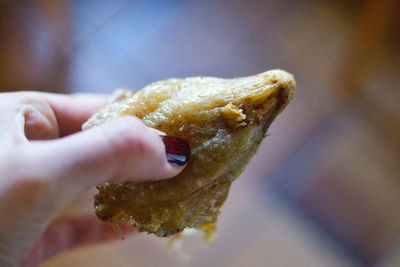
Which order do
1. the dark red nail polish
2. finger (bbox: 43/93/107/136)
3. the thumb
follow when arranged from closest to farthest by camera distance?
the thumb < the dark red nail polish < finger (bbox: 43/93/107/136)

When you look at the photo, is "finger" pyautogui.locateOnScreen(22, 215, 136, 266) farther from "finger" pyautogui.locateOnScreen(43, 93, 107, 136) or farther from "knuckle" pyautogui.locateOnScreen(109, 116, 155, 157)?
"knuckle" pyautogui.locateOnScreen(109, 116, 155, 157)

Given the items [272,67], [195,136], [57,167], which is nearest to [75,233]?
[195,136]

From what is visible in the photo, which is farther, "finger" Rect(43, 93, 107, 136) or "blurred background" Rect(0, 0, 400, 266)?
"blurred background" Rect(0, 0, 400, 266)

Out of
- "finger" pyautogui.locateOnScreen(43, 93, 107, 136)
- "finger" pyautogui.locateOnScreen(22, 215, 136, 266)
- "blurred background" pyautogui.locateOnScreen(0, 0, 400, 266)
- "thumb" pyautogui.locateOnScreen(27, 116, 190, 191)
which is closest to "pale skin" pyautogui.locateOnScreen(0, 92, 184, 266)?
"thumb" pyautogui.locateOnScreen(27, 116, 190, 191)

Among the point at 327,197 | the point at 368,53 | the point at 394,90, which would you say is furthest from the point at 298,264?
the point at 368,53

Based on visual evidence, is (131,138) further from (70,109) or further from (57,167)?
(70,109)

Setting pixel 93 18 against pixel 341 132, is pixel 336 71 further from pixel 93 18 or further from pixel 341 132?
pixel 93 18

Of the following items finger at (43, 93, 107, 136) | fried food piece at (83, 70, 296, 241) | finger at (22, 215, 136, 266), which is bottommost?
finger at (22, 215, 136, 266)
